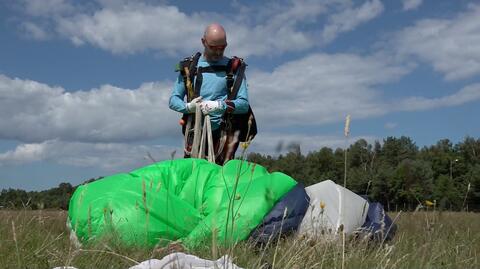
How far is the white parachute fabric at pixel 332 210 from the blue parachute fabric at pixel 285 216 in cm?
7

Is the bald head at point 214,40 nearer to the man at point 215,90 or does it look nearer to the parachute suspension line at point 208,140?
the man at point 215,90

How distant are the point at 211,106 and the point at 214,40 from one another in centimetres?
64

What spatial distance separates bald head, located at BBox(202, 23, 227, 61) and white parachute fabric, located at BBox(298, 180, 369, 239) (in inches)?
68.2

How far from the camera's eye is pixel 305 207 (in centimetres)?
436

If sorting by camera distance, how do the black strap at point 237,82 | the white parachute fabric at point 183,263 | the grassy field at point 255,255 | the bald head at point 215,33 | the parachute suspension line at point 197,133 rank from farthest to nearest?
1. the black strap at point 237,82
2. the parachute suspension line at point 197,133
3. the bald head at point 215,33
4. the grassy field at point 255,255
5. the white parachute fabric at point 183,263

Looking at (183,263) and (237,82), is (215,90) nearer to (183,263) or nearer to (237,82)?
(237,82)

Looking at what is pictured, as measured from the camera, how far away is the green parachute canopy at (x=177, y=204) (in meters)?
4.11

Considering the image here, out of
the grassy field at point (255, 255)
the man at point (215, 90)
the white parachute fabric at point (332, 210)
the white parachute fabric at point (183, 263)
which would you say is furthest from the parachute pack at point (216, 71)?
the white parachute fabric at point (183, 263)

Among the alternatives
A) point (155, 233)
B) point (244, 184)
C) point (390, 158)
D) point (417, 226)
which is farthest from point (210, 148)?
point (390, 158)

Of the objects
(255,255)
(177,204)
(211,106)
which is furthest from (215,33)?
(255,255)

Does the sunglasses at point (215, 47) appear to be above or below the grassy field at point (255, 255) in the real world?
above

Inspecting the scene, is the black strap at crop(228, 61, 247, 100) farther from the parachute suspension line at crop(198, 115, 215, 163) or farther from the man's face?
the parachute suspension line at crop(198, 115, 215, 163)

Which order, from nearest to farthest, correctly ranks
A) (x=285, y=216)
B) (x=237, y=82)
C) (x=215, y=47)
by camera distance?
1. (x=285, y=216)
2. (x=215, y=47)
3. (x=237, y=82)

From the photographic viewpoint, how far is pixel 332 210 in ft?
14.7
